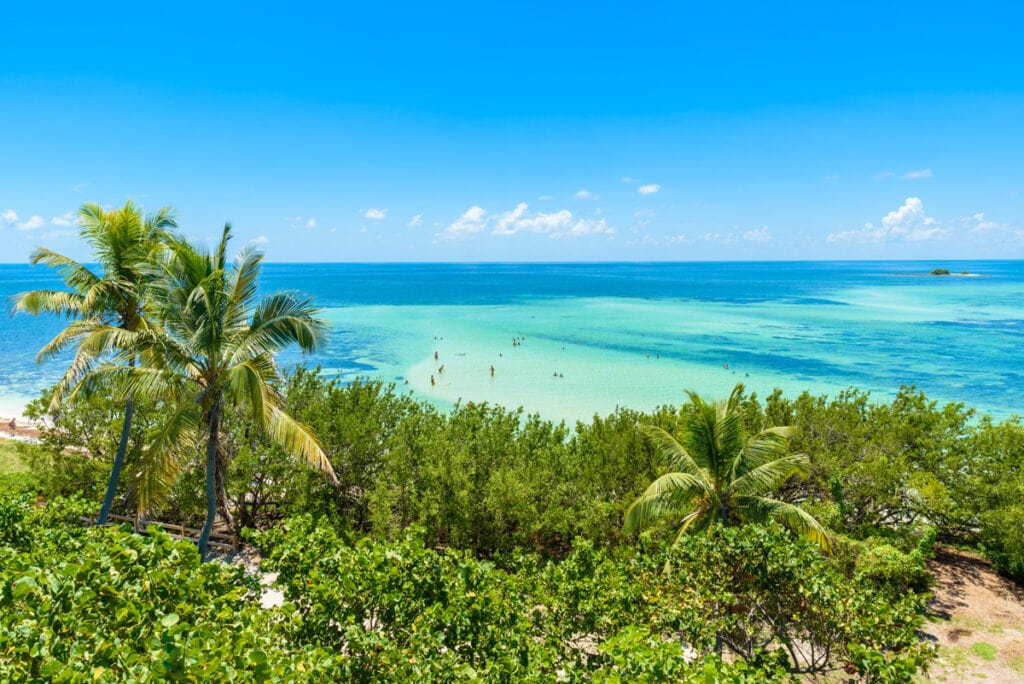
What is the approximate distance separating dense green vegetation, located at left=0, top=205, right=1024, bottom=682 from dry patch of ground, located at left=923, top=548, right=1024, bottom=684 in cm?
85

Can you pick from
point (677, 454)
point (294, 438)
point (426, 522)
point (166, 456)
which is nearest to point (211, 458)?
point (166, 456)

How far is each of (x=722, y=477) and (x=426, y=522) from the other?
6922 millimetres

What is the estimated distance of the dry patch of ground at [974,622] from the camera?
1105 cm

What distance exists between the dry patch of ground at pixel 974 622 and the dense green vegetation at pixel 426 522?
2.79ft

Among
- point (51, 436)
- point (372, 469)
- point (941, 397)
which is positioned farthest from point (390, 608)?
point (941, 397)

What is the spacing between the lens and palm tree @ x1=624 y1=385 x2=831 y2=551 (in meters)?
11.0

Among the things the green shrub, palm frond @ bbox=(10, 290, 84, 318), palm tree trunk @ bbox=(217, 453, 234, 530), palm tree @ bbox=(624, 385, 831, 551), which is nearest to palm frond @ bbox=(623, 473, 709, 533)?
palm tree @ bbox=(624, 385, 831, 551)

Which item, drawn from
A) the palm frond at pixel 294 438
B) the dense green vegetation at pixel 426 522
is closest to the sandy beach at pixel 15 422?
the dense green vegetation at pixel 426 522

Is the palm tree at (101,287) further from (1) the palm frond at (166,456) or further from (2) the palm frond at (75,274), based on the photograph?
(1) the palm frond at (166,456)

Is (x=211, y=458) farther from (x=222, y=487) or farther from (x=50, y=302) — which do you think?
(x=50, y=302)

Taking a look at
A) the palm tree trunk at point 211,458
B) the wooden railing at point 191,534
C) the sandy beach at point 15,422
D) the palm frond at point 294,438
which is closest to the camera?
the palm frond at point 294,438

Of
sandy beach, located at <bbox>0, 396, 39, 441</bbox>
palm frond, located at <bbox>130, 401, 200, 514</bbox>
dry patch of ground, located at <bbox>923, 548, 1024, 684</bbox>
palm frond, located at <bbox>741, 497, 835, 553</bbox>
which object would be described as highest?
palm frond, located at <bbox>130, 401, 200, 514</bbox>

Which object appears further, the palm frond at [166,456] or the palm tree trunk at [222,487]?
the palm tree trunk at [222,487]

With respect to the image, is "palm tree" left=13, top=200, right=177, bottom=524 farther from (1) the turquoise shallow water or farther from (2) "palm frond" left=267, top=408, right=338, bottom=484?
(1) the turquoise shallow water
